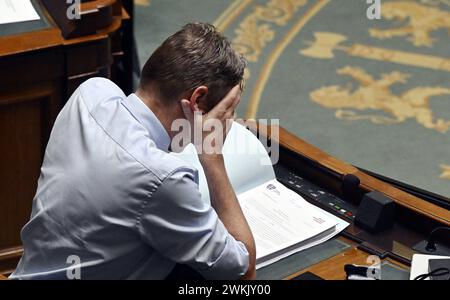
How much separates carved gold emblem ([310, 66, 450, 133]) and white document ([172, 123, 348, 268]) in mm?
1612

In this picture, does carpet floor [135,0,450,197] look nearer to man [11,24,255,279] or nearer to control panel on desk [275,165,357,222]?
control panel on desk [275,165,357,222]

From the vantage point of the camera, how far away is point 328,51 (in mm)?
3738

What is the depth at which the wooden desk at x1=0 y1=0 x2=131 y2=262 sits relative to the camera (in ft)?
6.96

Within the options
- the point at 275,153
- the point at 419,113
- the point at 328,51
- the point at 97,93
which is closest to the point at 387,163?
the point at 419,113

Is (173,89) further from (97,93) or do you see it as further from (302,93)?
(302,93)

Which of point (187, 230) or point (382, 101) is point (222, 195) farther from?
point (382, 101)

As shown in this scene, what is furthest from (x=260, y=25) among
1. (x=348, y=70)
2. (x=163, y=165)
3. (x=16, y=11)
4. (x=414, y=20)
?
(x=163, y=165)

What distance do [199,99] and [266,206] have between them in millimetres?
301

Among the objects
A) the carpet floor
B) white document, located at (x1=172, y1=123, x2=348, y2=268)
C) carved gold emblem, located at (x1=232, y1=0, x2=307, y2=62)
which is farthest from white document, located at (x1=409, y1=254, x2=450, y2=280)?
carved gold emblem, located at (x1=232, y1=0, x2=307, y2=62)

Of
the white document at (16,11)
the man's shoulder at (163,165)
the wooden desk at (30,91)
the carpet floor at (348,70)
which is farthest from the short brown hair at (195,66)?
the carpet floor at (348,70)

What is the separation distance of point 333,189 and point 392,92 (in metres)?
1.75

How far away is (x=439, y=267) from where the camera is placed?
155cm

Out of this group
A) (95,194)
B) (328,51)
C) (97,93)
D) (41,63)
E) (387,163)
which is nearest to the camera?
(95,194)

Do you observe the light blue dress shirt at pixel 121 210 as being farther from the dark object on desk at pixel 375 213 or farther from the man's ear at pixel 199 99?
the dark object on desk at pixel 375 213
